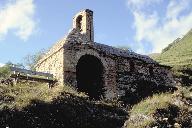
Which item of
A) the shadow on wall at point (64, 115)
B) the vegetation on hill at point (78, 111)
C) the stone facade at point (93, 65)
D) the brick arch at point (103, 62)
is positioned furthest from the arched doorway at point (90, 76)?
the shadow on wall at point (64, 115)

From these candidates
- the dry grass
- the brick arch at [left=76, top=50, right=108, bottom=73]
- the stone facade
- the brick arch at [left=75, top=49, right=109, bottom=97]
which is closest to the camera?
the dry grass

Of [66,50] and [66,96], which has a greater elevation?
[66,50]

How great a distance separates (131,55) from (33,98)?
32.9 feet

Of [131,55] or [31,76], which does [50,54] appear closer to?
[31,76]

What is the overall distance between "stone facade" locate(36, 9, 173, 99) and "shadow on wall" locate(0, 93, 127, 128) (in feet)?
12.0

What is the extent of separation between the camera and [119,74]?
22203mm

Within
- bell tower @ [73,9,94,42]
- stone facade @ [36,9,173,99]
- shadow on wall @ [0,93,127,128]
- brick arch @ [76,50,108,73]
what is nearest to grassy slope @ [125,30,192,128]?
shadow on wall @ [0,93,127,128]

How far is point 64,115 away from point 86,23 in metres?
10.0

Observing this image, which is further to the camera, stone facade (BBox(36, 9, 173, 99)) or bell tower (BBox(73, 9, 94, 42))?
bell tower (BBox(73, 9, 94, 42))

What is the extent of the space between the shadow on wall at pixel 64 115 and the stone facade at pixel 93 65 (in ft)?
12.0

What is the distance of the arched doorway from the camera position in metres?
21.8

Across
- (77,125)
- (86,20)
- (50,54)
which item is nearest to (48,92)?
(77,125)

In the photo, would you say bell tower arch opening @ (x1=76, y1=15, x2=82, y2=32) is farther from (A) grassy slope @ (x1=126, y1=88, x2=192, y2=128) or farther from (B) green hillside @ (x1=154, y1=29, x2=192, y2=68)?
(B) green hillside @ (x1=154, y1=29, x2=192, y2=68)

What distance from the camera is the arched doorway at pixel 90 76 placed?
71.6 feet
